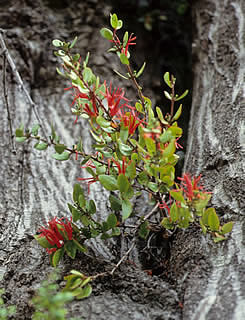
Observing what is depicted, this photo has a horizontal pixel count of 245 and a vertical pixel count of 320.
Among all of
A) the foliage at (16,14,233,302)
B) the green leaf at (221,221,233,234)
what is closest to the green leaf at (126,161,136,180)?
the foliage at (16,14,233,302)

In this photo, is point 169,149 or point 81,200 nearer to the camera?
point 169,149

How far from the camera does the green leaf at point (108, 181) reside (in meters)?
0.75

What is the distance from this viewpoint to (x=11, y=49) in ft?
5.36

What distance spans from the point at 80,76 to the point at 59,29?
43.9 inches

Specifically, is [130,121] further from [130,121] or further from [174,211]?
[174,211]

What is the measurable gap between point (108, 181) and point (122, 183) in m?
0.03

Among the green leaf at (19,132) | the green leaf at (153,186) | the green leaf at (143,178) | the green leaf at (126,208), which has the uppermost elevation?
the green leaf at (19,132)

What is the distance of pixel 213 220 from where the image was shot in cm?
72

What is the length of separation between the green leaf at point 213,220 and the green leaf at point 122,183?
17 centimetres

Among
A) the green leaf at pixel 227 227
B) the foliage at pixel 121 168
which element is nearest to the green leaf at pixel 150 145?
the foliage at pixel 121 168

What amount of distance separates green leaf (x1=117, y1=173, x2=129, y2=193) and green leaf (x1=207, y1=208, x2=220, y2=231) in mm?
170

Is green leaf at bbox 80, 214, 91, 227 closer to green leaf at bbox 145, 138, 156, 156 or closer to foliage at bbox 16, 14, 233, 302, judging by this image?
foliage at bbox 16, 14, 233, 302

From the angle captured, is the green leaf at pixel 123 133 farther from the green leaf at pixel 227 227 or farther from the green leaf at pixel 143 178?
the green leaf at pixel 227 227

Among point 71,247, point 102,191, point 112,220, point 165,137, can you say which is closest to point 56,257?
point 71,247
